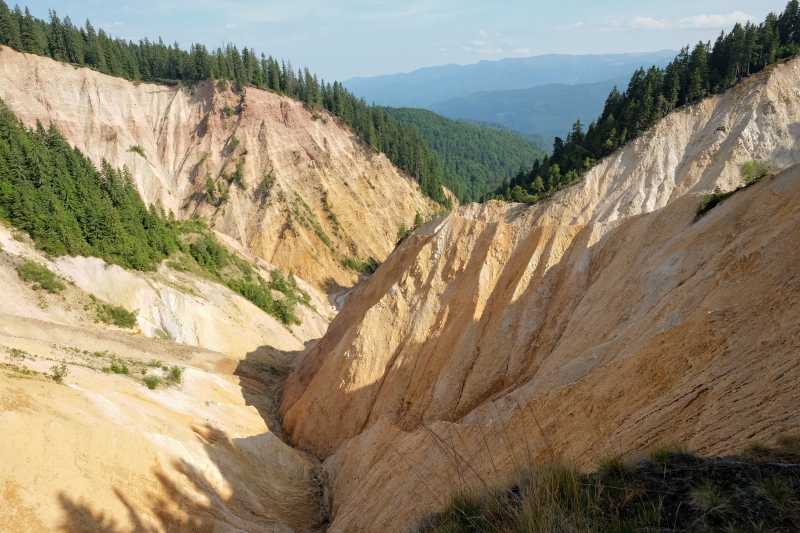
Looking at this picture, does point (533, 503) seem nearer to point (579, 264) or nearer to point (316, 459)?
point (579, 264)

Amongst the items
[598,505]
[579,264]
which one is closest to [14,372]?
[598,505]

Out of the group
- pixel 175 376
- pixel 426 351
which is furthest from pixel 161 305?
pixel 426 351

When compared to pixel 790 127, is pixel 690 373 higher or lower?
lower

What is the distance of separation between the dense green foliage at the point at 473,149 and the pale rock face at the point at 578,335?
10687 centimetres

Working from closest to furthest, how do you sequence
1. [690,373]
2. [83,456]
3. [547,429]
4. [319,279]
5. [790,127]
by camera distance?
[690,373] → [547,429] → [83,456] → [790,127] → [319,279]

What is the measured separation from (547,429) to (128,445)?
1127 centimetres

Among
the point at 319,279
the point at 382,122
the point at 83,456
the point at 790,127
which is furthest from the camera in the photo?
the point at 382,122

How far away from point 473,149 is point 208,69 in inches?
4655

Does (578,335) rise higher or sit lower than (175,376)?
higher

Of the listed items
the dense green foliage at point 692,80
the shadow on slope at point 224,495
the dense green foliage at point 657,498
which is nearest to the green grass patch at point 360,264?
the dense green foliage at point 692,80

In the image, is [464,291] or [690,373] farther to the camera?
[464,291]

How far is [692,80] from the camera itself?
39.2 m

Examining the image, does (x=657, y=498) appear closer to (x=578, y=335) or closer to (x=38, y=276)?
(x=578, y=335)

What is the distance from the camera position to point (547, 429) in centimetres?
1055
